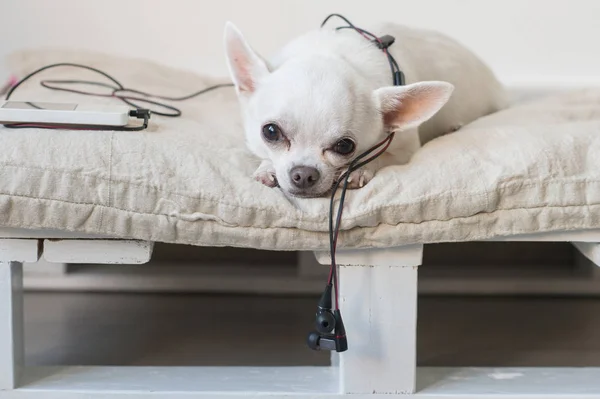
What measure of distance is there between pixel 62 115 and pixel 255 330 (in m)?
0.64

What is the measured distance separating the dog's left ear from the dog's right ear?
22 cm

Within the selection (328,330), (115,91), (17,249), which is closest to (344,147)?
(328,330)

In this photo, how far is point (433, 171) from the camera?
1.25 m

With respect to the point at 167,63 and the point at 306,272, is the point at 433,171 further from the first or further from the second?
the point at 167,63

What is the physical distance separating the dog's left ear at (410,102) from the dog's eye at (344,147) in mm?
98

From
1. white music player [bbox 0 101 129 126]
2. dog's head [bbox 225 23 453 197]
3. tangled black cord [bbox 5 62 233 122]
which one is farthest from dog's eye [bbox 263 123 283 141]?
tangled black cord [bbox 5 62 233 122]

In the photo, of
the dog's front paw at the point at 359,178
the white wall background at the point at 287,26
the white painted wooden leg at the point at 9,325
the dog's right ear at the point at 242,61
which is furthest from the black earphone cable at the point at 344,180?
the white wall background at the point at 287,26

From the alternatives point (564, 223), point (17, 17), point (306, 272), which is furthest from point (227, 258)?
point (17, 17)

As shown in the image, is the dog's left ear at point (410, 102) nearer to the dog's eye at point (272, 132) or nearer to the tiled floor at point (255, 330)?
the dog's eye at point (272, 132)

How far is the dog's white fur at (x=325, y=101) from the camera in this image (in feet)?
4.20

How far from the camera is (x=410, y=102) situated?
1.35 metres

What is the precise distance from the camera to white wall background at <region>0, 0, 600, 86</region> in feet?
8.31

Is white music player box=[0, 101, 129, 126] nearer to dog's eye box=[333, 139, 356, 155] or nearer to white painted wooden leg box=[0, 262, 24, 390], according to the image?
white painted wooden leg box=[0, 262, 24, 390]

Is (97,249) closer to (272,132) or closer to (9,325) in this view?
(9,325)
